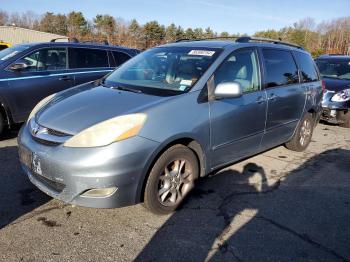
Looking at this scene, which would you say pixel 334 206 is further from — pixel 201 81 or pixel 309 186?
pixel 201 81

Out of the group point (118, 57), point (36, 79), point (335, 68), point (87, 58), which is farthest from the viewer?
point (335, 68)

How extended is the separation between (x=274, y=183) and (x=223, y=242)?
5.62 feet

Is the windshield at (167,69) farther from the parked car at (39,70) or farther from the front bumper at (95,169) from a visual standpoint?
the parked car at (39,70)

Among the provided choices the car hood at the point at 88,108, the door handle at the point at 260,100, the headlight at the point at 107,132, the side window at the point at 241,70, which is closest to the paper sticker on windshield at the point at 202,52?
the side window at the point at 241,70

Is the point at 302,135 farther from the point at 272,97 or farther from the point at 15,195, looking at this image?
the point at 15,195

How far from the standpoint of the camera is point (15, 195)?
3760 mm

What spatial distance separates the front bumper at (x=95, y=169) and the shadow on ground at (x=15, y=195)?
47cm

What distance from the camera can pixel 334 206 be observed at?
400 cm

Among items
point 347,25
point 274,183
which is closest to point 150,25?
point 347,25

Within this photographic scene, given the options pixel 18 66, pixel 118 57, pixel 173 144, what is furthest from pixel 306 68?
pixel 18 66

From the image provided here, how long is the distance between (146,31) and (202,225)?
66250mm

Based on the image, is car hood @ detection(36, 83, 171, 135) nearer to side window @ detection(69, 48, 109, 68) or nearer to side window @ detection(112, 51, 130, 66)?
side window @ detection(69, 48, 109, 68)

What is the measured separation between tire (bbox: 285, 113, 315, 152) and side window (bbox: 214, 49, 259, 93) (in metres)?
1.69

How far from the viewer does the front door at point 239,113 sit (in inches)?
153
